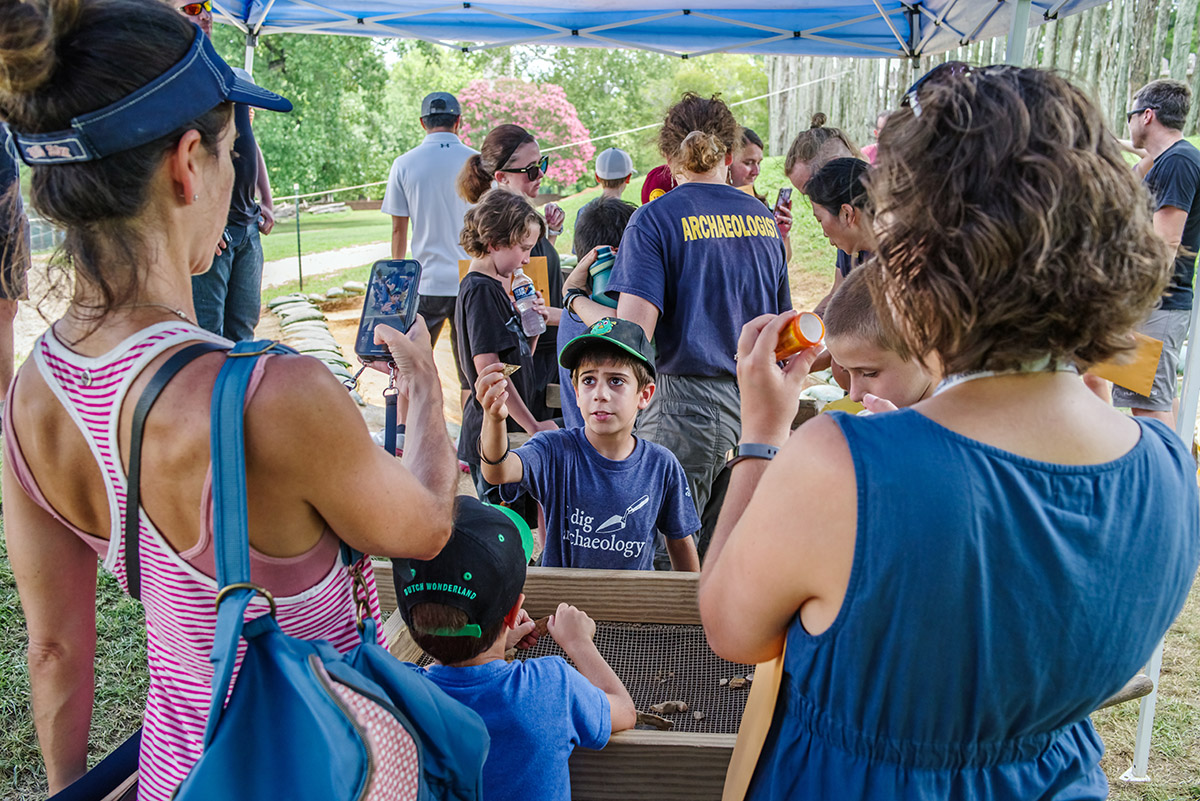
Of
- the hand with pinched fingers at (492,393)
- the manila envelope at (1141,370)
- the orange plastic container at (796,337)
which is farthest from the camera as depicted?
the hand with pinched fingers at (492,393)

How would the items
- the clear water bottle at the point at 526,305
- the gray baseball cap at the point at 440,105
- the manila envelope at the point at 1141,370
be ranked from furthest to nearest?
the gray baseball cap at the point at 440,105
the clear water bottle at the point at 526,305
the manila envelope at the point at 1141,370

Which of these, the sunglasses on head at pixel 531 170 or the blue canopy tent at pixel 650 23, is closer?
the sunglasses on head at pixel 531 170

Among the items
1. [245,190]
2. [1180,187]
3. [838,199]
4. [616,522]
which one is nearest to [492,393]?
[616,522]

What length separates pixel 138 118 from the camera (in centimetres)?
105

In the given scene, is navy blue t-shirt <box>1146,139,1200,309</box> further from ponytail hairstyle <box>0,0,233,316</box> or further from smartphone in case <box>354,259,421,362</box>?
ponytail hairstyle <box>0,0,233,316</box>

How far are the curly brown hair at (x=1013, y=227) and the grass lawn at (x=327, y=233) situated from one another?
15331mm

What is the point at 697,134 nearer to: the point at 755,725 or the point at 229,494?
the point at 755,725

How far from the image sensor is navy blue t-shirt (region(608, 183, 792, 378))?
3.20m

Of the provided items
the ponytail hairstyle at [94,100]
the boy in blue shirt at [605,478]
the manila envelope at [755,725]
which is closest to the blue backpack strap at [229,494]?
the ponytail hairstyle at [94,100]

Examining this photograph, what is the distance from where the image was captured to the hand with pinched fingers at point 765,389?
1.33 m

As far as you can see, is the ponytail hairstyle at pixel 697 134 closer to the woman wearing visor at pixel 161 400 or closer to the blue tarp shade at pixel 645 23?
the woman wearing visor at pixel 161 400

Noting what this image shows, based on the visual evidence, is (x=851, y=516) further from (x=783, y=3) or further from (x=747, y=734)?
(x=783, y=3)

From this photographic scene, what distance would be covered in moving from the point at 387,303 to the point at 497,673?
69cm

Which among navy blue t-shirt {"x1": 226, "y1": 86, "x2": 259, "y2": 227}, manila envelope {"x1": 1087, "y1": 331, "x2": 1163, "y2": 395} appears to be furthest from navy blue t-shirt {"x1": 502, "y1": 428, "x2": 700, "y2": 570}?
navy blue t-shirt {"x1": 226, "y1": 86, "x2": 259, "y2": 227}
